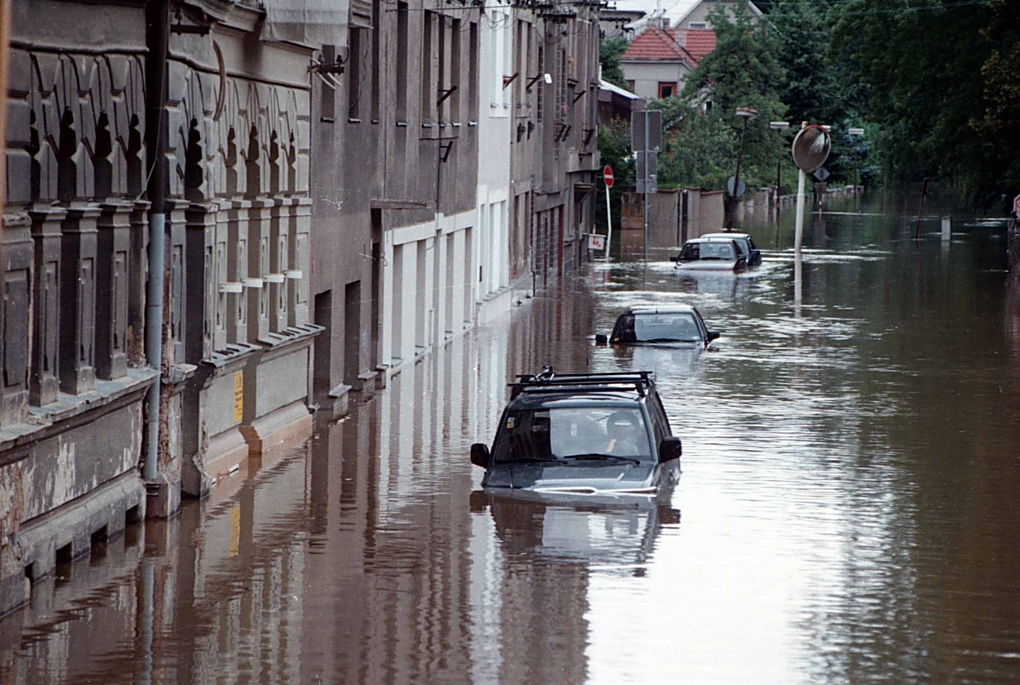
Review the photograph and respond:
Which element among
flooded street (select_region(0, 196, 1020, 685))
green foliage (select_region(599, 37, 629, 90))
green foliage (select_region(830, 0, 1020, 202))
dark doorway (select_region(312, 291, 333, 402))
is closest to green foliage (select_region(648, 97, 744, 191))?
green foliage (select_region(599, 37, 629, 90))

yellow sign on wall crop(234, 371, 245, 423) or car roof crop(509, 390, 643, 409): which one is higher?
car roof crop(509, 390, 643, 409)

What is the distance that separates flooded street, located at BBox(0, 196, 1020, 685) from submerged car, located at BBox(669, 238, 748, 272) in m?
26.3

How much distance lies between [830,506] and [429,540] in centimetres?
413

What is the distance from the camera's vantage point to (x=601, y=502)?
14836 mm

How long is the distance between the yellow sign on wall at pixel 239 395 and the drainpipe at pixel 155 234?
2.91 metres

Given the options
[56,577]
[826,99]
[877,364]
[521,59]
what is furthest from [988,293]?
[826,99]

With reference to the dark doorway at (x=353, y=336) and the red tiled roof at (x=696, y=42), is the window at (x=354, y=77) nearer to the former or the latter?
the dark doorway at (x=353, y=336)

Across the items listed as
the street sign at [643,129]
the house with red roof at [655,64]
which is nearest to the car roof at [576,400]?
the street sign at [643,129]

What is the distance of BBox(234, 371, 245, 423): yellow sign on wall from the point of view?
1795 centimetres

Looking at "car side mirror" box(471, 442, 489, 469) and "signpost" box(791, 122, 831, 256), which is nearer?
"car side mirror" box(471, 442, 489, 469)

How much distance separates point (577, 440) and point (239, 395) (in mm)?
4228

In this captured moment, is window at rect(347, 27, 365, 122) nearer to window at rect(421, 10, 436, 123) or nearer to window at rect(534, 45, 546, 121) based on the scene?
window at rect(421, 10, 436, 123)

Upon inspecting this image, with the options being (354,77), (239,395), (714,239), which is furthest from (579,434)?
(714,239)

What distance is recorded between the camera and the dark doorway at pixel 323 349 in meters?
22.7
